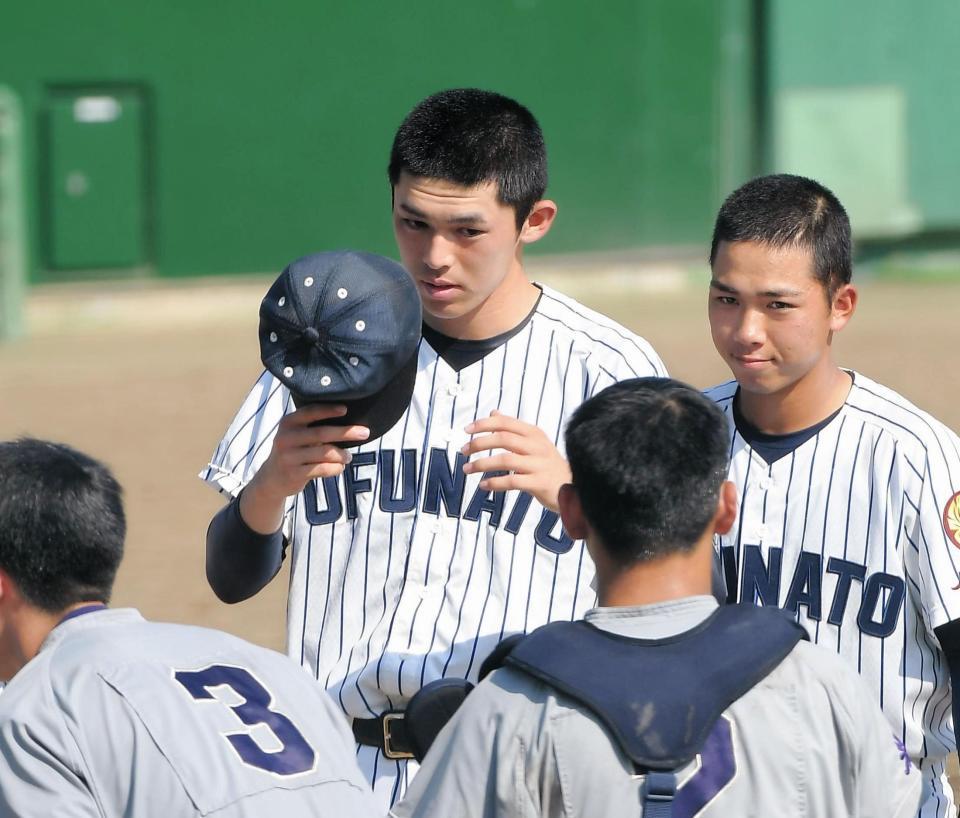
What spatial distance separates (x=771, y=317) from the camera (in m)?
3.31

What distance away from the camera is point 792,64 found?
54.9 feet

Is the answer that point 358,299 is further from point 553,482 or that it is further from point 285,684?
point 285,684

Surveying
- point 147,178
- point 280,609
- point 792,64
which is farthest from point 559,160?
point 280,609

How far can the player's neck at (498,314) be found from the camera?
3477 millimetres

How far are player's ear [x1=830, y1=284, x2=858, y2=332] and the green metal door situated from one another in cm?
1259

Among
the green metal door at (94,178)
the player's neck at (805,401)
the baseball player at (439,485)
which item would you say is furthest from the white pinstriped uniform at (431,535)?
the green metal door at (94,178)

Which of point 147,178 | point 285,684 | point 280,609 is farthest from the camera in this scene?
point 147,178

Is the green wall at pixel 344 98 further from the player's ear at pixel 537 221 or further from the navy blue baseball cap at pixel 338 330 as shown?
the navy blue baseball cap at pixel 338 330

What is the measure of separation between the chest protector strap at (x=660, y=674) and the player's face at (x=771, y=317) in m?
1.10

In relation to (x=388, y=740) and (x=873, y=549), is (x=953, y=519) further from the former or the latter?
(x=388, y=740)

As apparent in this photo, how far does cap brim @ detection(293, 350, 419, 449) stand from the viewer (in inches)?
120

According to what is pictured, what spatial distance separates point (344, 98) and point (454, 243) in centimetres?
1259

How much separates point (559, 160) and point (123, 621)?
551 inches

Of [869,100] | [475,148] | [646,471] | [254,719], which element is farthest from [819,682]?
[869,100]
